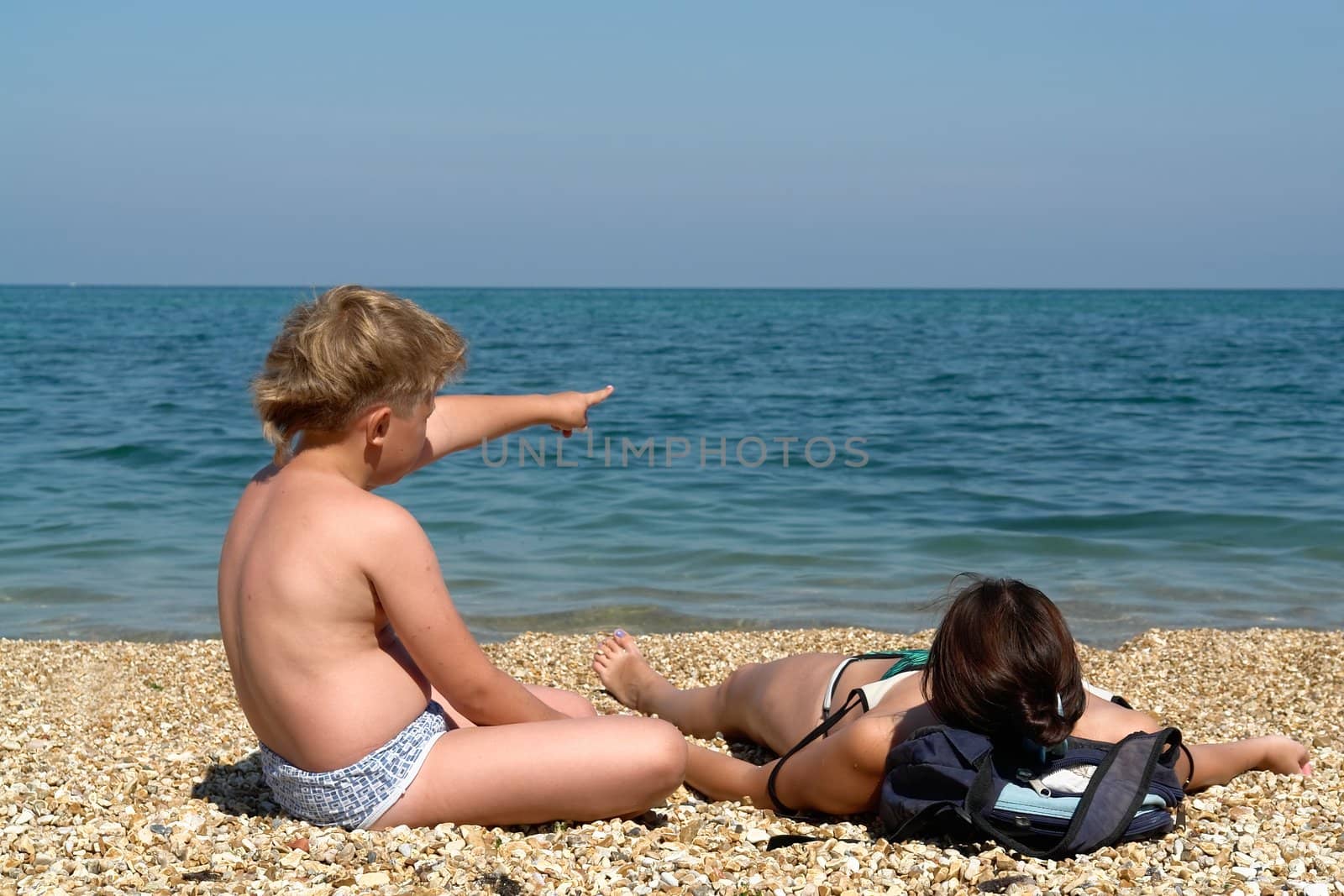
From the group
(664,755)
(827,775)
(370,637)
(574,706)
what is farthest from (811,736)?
(370,637)

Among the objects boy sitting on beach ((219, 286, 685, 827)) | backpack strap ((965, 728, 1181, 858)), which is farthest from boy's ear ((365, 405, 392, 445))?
backpack strap ((965, 728, 1181, 858))

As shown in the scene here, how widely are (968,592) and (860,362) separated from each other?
2183 centimetres

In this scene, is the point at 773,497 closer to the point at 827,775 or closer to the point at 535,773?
the point at 827,775

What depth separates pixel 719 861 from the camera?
2885mm

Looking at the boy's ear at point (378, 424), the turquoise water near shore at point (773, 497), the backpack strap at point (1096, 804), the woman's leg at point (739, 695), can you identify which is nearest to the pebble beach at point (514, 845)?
the backpack strap at point (1096, 804)

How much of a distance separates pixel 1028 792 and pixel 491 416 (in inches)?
72.4

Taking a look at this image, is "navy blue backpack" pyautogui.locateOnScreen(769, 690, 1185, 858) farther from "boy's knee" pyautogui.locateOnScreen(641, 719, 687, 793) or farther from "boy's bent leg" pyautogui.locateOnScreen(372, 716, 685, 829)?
"boy's bent leg" pyautogui.locateOnScreen(372, 716, 685, 829)

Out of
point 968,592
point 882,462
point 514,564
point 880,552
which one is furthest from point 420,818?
point 882,462

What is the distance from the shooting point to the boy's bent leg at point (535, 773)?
3.00 m

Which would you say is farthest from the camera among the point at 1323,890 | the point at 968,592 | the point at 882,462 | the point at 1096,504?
the point at 882,462

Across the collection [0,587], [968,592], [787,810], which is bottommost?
[0,587]

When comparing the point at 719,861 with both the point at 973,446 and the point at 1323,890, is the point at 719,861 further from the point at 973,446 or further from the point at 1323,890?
the point at 973,446

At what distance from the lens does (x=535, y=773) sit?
2998mm

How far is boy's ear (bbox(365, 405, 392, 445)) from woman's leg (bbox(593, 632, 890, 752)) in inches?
68.0
